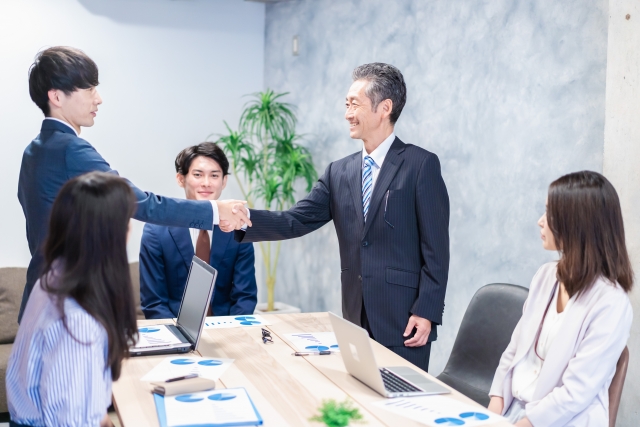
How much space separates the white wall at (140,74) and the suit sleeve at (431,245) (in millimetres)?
2883

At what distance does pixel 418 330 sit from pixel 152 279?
1325 millimetres

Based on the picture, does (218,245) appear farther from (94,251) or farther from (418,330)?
(94,251)

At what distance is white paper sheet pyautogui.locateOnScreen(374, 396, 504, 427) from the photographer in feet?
5.67

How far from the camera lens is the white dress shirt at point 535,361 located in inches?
85.1

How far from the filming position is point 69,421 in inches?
58.8

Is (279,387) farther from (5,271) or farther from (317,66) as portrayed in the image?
(317,66)

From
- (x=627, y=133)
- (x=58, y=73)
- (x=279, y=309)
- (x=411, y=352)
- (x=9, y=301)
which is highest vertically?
(x=58, y=73)

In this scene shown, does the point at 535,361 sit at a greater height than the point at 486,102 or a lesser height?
lesser

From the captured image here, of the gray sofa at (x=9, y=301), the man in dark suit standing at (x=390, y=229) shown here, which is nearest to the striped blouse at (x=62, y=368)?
the man in dark suit standing at (x=390, y=229)

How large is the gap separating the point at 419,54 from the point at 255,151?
1.85 m

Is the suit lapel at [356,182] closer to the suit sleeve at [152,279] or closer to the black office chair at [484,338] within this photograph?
the black office chair at [484,338]

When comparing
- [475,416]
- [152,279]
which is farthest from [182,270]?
[475,416]

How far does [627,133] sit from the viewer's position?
2781 millimetres

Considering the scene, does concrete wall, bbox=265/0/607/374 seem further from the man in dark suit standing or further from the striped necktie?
the striped necktie
